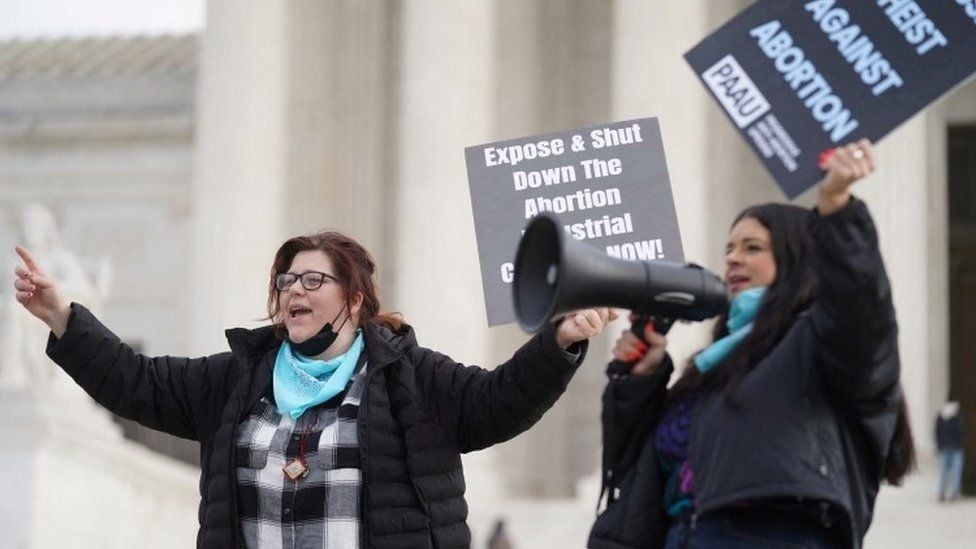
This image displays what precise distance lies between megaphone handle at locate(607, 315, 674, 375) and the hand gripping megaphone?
3.3 inches

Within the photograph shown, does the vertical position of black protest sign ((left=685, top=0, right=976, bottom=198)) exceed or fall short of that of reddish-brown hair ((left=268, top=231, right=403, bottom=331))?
it exceeds it

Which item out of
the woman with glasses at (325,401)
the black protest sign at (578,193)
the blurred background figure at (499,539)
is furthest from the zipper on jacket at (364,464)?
the blurred background figure at (499,539)

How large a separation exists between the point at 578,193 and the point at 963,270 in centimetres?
2454

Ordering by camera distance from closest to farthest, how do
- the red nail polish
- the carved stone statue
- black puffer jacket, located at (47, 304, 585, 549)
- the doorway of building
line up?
the red nail polish
black puffer jacket, located at (47, 304, 585, 549)
the carved stone statue
the doorway of building

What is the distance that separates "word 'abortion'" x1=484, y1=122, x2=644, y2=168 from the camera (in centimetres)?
671

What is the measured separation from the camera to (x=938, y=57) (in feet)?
18.9

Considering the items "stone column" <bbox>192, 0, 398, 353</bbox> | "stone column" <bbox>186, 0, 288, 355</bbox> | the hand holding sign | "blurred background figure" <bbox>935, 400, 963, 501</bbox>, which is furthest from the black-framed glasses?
"stone column" <bbox>186, 0, 288, 355</bbox>

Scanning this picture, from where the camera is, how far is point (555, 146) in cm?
680

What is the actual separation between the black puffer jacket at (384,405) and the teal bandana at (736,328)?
15.4 inches

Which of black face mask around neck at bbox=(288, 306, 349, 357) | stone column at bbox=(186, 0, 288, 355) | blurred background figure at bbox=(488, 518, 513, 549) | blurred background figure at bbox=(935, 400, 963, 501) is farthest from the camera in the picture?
stone column at bbox=(186, 0, 288, 355)

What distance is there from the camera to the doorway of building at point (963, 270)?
30.0 metres

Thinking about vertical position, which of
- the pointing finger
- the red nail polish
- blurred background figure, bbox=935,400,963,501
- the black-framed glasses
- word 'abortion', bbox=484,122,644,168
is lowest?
the black-framed glasses

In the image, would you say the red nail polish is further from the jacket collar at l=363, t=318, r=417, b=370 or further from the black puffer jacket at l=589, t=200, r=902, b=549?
the jacket collar at l=363, t=318, r=417, b=370

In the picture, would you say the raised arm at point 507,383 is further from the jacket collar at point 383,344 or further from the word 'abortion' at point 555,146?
the word 'abortion' at point 555,146
